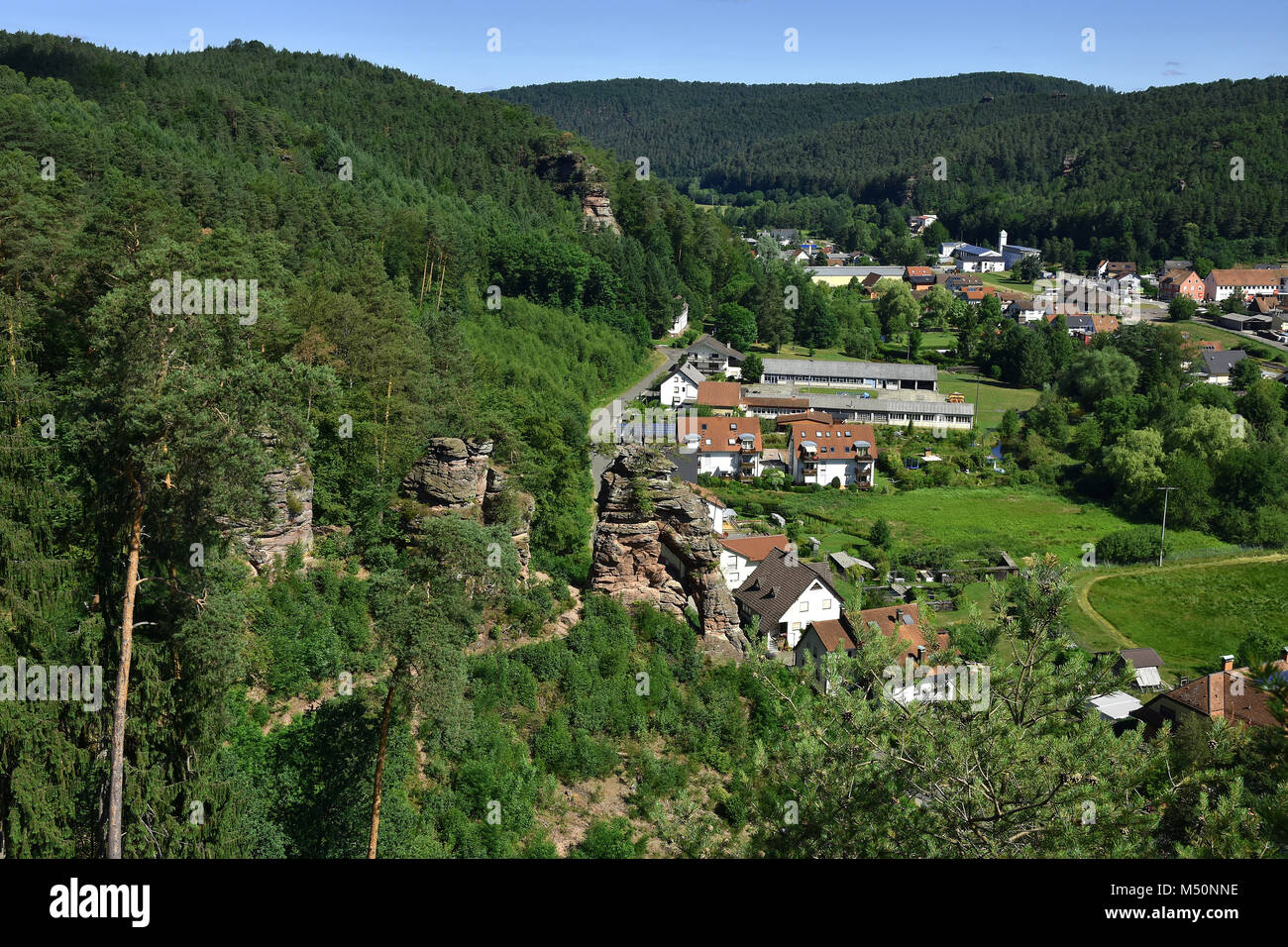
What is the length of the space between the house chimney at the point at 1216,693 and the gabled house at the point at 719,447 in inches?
1311

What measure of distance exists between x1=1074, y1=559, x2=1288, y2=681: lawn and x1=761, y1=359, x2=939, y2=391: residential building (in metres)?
32.0

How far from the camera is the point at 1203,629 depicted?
4375 centimetres

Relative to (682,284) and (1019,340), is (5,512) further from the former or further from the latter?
(1019,340)

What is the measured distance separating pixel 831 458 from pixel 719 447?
6.89 meters

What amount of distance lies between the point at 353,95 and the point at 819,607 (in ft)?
240

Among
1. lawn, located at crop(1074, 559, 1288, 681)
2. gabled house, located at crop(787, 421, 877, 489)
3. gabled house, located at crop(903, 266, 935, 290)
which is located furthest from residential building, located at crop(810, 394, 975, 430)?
gabled house, located at crop(903, 266, 935, 290)

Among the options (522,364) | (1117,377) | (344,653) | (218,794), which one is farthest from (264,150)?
(1117,377)

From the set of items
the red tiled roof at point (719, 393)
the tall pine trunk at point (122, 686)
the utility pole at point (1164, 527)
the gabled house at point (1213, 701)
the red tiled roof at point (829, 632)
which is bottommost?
the gabled house at point (1213, 701)

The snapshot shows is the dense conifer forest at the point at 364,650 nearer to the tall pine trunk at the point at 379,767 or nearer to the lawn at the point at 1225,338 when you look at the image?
the tall pine trunk at the point at 379,767

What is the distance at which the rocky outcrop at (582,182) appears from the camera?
84438mm

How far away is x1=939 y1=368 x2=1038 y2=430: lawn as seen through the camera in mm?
74512

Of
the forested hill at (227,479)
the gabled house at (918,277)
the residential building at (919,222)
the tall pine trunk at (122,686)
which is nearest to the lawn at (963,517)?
the forested hill at (227,479)

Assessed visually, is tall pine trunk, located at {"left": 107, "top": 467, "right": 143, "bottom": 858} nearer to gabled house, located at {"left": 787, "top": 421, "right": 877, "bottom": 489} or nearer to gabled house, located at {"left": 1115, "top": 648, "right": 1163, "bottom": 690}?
gabled house, located at {"left": 1115, "top": 648, "right": 1163, "bottom": 690}

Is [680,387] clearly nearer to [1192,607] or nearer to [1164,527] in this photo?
[1164,527]
